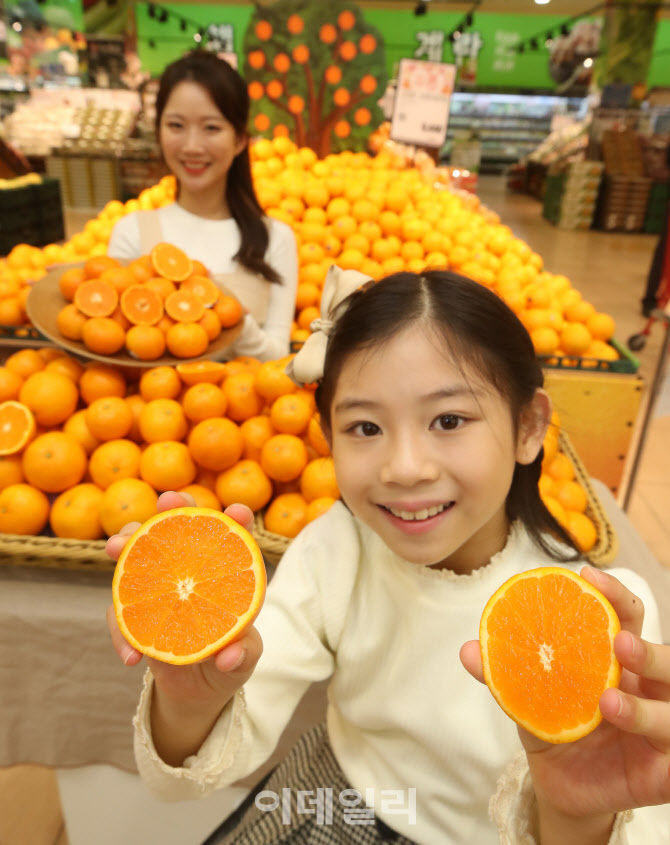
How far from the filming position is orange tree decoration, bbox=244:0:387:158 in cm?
340

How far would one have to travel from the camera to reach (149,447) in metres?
1.35

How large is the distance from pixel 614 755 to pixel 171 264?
→ 1541 millimetres

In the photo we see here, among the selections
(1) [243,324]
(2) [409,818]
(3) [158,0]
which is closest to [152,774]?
(2) [409,818]

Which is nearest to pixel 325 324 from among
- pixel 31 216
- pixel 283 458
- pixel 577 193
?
pixel 283 458

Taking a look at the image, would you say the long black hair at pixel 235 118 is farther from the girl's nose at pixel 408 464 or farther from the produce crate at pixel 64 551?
the girl's nose at pixel 408 464

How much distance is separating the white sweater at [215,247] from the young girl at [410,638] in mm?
1047

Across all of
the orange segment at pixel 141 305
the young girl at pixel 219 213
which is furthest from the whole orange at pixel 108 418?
the young girl at pixel 219 213

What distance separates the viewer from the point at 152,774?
0.86m

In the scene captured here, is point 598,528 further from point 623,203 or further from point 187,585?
point 623,203

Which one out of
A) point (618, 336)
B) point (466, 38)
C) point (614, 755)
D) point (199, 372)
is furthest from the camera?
point (466, 38)

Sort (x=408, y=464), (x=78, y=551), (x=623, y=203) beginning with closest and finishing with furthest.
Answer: (x=408, y=464) < (x=78, y=551) < (x=623, y=203)

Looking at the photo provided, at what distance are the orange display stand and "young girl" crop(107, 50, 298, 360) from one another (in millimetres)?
964

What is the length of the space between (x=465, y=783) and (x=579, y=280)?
6834 millimetres

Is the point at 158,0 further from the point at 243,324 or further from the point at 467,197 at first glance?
the point at 243,324
